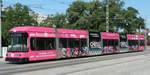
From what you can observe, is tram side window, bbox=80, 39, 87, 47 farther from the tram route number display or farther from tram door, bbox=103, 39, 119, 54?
tram door, bbox=103, 39, 119, 54

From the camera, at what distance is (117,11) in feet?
192

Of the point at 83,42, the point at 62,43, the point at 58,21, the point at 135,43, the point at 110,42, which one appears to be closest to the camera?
the point at 62,43

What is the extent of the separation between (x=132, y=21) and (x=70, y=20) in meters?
16.3

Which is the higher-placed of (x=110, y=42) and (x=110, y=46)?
(x=110, y=42)

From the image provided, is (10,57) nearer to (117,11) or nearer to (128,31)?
(117,11)

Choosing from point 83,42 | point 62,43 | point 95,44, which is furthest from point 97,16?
point 62,43

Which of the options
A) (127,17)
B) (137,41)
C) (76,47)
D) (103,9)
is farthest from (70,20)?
(76,47)

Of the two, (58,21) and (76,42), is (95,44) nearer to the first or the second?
(76,42)

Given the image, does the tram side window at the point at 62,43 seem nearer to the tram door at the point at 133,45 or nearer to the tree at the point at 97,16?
the tram door at the point at 133,45

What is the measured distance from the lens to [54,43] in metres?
20.5

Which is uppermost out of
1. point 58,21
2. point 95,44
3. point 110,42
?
point 58,21

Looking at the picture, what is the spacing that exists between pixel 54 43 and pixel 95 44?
23.9ft

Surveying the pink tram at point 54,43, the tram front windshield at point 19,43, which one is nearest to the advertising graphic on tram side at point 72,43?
the pink tram at point 54,43

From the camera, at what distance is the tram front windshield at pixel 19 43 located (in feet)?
57.5
